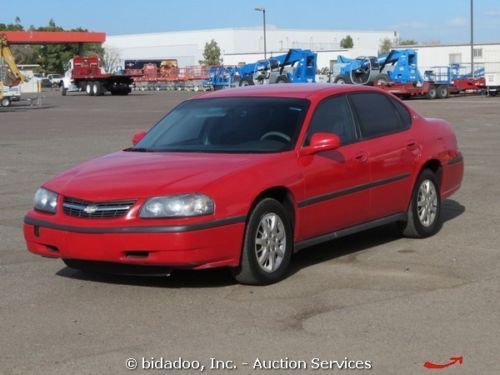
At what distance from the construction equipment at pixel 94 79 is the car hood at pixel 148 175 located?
2219 inches

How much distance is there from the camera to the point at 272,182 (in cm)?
650

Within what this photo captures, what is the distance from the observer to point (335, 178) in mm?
7113

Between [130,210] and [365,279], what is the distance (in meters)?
1.97

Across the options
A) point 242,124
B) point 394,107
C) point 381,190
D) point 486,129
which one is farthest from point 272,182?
point 486,129

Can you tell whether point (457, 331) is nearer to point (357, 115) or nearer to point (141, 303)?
point (141, 303)

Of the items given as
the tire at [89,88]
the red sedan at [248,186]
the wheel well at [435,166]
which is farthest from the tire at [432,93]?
the red sedan at [248,186]

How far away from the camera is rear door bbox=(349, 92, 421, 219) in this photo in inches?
301

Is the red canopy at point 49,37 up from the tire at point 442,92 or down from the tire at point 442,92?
up

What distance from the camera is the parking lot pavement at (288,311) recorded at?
4938 millimetres

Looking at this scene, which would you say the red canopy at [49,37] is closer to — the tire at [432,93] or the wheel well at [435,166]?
the tire at [432,93]

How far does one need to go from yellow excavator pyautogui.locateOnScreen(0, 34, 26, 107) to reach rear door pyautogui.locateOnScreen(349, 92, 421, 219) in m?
38.3

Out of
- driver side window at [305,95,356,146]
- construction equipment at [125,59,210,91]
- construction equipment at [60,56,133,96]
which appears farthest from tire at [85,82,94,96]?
driver side window at [305,95,356,146]

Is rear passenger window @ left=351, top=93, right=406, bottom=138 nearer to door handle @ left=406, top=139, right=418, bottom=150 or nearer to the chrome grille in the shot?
door handle @ left=406, top=139, right=418, bottom=150

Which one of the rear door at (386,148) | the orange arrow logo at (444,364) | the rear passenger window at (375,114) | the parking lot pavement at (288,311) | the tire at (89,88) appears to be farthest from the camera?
the tire at (89,88)
